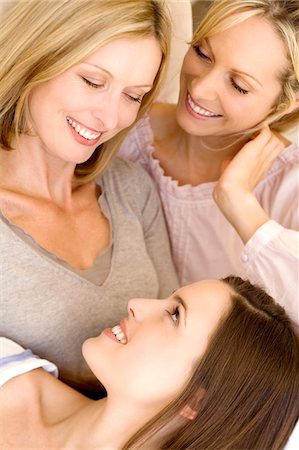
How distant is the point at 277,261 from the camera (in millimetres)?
1426

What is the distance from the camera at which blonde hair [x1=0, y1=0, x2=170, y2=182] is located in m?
1.14

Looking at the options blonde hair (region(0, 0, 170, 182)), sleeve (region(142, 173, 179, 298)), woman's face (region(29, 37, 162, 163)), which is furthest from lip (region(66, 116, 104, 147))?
sleeve (region(142, 173, 179, 298))

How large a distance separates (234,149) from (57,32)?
653 millimetres

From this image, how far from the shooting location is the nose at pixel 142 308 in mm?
1186

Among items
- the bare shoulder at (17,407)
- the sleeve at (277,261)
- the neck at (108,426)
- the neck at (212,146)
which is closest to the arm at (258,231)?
the sleeve at (277,261)

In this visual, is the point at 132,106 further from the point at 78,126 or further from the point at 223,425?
the point at 223,425

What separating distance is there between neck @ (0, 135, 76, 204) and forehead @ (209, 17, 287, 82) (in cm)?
41

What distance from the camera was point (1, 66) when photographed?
3.90 feet

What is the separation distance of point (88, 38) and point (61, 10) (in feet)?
0.23

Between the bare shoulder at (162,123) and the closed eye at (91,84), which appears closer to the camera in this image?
the closed eye at (91,84)

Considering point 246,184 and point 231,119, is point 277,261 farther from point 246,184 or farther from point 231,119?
point 231,119

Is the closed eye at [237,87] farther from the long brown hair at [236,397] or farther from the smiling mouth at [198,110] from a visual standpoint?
the long brown hair at [236,397]

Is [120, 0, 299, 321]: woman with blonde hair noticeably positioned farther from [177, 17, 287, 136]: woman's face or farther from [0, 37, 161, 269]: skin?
[0, 37, 161, 269]: skin

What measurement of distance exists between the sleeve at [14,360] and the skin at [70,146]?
20cm
